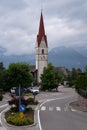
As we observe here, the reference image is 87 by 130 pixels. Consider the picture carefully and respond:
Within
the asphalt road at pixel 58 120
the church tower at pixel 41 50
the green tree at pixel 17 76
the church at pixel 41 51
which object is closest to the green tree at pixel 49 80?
the green tree at pixel 17 76

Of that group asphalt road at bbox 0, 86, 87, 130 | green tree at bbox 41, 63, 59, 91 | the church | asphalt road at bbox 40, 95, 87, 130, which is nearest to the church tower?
the church

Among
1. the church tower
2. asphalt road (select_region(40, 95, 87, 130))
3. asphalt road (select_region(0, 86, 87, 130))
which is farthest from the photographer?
the church tower

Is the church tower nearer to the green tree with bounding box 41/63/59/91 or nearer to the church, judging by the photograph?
the church

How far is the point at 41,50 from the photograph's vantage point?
450 feet

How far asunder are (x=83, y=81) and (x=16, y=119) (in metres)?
28.5

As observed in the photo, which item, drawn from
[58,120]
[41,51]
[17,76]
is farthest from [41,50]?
[58,120]

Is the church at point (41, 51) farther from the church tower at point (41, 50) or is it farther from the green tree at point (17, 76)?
the green tree at point (17, 76)

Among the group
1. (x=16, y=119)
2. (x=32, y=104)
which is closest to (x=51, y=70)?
(x=32, y=104)

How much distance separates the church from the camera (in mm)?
132925

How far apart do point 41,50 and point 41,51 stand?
37 cm

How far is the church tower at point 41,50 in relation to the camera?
13288cm

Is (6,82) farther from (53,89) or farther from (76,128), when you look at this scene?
(76,128)

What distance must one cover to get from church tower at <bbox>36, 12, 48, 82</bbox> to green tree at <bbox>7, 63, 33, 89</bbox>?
39097 mm

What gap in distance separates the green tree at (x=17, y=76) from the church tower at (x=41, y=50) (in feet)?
128
